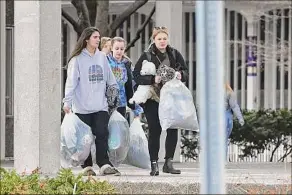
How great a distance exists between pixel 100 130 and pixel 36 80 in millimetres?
999

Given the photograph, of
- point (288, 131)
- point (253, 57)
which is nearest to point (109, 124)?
point (288, 131)

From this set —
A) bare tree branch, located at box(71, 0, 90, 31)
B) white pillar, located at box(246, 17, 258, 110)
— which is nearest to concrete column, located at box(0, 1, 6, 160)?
bare tree branch, located at box(71, 0, 90, 31)

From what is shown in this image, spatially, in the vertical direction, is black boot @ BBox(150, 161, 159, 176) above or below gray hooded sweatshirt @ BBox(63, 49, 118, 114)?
below

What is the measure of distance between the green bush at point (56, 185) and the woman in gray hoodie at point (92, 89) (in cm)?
218

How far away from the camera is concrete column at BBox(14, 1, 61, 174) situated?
9445 mm

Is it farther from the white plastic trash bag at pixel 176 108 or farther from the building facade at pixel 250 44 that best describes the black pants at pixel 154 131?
the building facade at pixel 250 44

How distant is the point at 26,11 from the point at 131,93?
2.01 metres

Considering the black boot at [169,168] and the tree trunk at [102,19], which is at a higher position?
the tree trunk at [102,19]

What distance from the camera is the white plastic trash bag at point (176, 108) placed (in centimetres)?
984

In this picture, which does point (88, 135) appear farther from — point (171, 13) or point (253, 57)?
point (253, 57)

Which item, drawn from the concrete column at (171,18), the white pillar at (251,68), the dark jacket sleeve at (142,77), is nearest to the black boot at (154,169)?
the dark jacket sleeve at (142,77)

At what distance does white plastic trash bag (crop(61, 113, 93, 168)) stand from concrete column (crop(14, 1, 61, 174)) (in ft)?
0.57

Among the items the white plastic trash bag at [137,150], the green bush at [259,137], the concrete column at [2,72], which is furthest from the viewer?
the green bush at [259,137]

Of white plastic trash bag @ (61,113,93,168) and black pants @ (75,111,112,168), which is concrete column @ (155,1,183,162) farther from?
white plastic trash bag @ (61,113,93,168)
